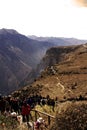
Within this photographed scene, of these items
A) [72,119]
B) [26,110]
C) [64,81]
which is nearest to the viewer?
[72,119]

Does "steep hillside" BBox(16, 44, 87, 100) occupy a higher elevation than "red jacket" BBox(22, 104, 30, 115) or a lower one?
lower

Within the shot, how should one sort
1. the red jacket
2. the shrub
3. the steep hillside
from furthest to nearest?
the steep hillside
the red jacket
the shrub

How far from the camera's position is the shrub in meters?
10.9

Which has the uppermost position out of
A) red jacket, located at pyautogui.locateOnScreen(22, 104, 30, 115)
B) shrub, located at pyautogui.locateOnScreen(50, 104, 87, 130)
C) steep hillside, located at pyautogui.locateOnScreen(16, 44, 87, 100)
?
shrub, located at pyautogui.locateOnScreen(50, 104, 87, 130)

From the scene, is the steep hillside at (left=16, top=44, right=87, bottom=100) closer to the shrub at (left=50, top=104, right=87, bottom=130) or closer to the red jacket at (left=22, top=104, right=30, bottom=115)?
the red jacket at (left=22, top=104, right=30, bottom=115)

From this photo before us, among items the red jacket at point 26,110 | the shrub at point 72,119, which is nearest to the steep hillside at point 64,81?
the red jacket at point 26,110

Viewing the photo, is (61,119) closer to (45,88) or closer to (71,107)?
(71,107)

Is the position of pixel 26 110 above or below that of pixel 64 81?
above

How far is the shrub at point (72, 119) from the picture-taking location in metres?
10.9

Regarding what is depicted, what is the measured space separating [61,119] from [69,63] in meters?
79.6

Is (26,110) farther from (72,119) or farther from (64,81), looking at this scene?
(64,81)

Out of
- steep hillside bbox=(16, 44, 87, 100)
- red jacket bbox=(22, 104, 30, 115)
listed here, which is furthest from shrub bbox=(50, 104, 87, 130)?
steep hillside bbox=(16, 44, 87, 100)

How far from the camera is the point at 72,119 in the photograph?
36.7 ft

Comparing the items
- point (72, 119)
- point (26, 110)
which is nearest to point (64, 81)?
point (26, 110)
